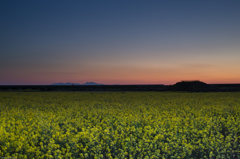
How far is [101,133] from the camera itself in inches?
276

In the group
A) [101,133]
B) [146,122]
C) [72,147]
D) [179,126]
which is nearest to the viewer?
[72,147]

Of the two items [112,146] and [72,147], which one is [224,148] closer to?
[112,146]

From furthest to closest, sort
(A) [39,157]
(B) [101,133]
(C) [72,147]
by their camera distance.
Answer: (B) [101,133] → (C) [72,147] → (A) [39,157]

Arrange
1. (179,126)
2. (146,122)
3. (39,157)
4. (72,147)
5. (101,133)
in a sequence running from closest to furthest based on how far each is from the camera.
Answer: (39,157), (72,147), (101,133), (179,126), (146,122)

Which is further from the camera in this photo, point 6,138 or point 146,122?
point 146,122

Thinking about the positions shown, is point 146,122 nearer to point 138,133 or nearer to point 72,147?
point 138,133

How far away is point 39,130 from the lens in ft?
23.3

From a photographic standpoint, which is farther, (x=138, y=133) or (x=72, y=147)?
(x=138, y=133)

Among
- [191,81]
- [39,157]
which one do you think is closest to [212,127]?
[39,157]

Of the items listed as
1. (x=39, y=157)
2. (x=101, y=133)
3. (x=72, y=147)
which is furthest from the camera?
(x=101, y=133)

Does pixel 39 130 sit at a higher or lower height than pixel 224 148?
higher

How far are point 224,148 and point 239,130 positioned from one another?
197 centimetres

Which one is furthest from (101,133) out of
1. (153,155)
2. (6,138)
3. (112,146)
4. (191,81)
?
(191,81)

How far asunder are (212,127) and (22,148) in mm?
7533
